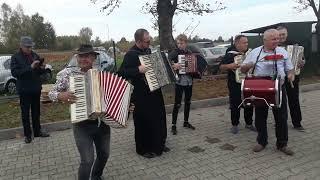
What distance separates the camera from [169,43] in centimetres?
1356

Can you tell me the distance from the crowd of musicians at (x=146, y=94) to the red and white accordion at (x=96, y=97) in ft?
0.31

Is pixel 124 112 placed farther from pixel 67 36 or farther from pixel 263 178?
pixel 67 36

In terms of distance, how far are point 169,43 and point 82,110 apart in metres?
9.66

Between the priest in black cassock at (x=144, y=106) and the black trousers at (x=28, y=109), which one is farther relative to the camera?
the black trousers at (x=28, y=109)

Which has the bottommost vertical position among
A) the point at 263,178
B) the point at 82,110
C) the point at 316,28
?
the point at 263,178

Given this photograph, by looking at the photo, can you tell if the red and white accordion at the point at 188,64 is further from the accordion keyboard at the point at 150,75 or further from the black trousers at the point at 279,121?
the black trousers at the point at 279,121

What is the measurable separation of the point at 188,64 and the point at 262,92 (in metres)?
1.89

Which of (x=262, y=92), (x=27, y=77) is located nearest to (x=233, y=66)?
(x=262, y=92)

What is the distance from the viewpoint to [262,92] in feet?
18.8

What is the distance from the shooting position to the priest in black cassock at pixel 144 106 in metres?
5.98

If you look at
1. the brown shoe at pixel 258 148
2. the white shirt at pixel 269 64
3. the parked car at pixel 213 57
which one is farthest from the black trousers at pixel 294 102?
the parked car at pixel 213 57

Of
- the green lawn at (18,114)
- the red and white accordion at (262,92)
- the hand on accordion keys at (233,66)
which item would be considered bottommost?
the green lawn at (18,114)

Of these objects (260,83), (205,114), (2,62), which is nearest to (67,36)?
(2,62)

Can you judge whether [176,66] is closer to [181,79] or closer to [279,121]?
[181,79]
